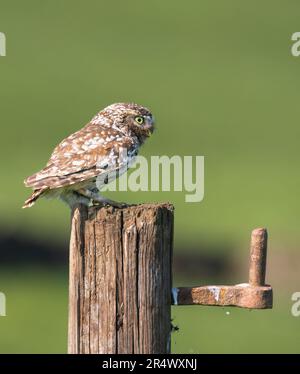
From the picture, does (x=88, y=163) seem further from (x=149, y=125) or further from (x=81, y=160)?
(x=149, y=125)

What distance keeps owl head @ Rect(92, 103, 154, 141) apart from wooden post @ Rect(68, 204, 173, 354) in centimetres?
199

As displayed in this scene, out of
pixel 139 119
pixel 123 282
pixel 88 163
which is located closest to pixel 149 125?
pixel 139 119

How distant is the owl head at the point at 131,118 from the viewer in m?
6.90

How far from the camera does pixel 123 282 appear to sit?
4871mm

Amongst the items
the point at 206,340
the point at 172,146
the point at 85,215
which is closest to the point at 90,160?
the point at 85,215

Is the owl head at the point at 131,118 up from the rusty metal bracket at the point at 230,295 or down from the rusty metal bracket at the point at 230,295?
up

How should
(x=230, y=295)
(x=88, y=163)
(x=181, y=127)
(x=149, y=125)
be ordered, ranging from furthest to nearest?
(x=181, y=127), (x=149, y=125), (x=88, y=163), (x=230, y=295)

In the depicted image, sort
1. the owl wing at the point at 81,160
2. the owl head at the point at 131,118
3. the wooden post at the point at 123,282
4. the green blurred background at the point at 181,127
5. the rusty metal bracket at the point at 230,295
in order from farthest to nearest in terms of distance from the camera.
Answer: the green blurred background at the point at 181,127, the owl head at the point at 131,118, the owl wing at the point at 81,160, the rusty metal bracket at the point at 230,295, the wooden post at the point at 123,282

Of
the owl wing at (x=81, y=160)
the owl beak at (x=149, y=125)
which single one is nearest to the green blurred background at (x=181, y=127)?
the owl beak at (x=149, y=125)

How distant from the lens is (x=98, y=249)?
16.1ft

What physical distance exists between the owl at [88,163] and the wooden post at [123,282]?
125 cm

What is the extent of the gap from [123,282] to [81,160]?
5.23 feet

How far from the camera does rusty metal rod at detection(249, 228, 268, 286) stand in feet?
16.5

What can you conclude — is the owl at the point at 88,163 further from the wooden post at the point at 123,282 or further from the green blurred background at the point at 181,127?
the green blurred background at the point at 181,127
